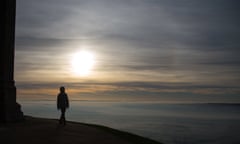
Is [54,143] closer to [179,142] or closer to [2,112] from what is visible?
[2,112]

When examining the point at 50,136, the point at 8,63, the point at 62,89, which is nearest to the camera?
the point at 50,136

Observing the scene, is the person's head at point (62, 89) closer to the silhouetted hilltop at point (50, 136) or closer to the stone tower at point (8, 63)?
the silhouetted hilltop at point (50, 136)

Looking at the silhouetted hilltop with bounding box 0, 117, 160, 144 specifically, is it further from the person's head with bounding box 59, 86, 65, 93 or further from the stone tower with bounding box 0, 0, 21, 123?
the stone tower with bounding box 0, 0, 21, 123

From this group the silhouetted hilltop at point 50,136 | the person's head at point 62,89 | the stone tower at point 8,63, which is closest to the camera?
the silhouetted hilltop at point 50,136

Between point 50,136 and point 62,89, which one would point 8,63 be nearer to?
point 62,89

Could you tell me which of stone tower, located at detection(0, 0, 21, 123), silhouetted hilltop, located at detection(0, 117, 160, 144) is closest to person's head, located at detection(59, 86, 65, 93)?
silhouetted hilltop, located at detection(0, 117, 160, 144)

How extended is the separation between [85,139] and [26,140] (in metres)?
2.54

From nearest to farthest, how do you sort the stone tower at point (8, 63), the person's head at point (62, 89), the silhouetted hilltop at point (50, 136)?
1. the silhouetted hilltop at point (50, 136)
2. the person's head at point (62, 89)
3. the stone tower at point (8, 63)

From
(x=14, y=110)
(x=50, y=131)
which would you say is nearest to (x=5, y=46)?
(x=14, y=110)

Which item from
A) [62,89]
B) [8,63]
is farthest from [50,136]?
[8,63]

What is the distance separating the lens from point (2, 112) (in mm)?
18094

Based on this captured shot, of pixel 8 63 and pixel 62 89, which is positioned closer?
pixel 62 89

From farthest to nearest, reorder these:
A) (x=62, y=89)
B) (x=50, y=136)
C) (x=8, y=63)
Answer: (x=8, y=63)
(x=62, y=89)
(x=50, y=136)

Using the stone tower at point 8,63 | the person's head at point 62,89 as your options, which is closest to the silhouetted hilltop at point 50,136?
the person's head at point 62,89
